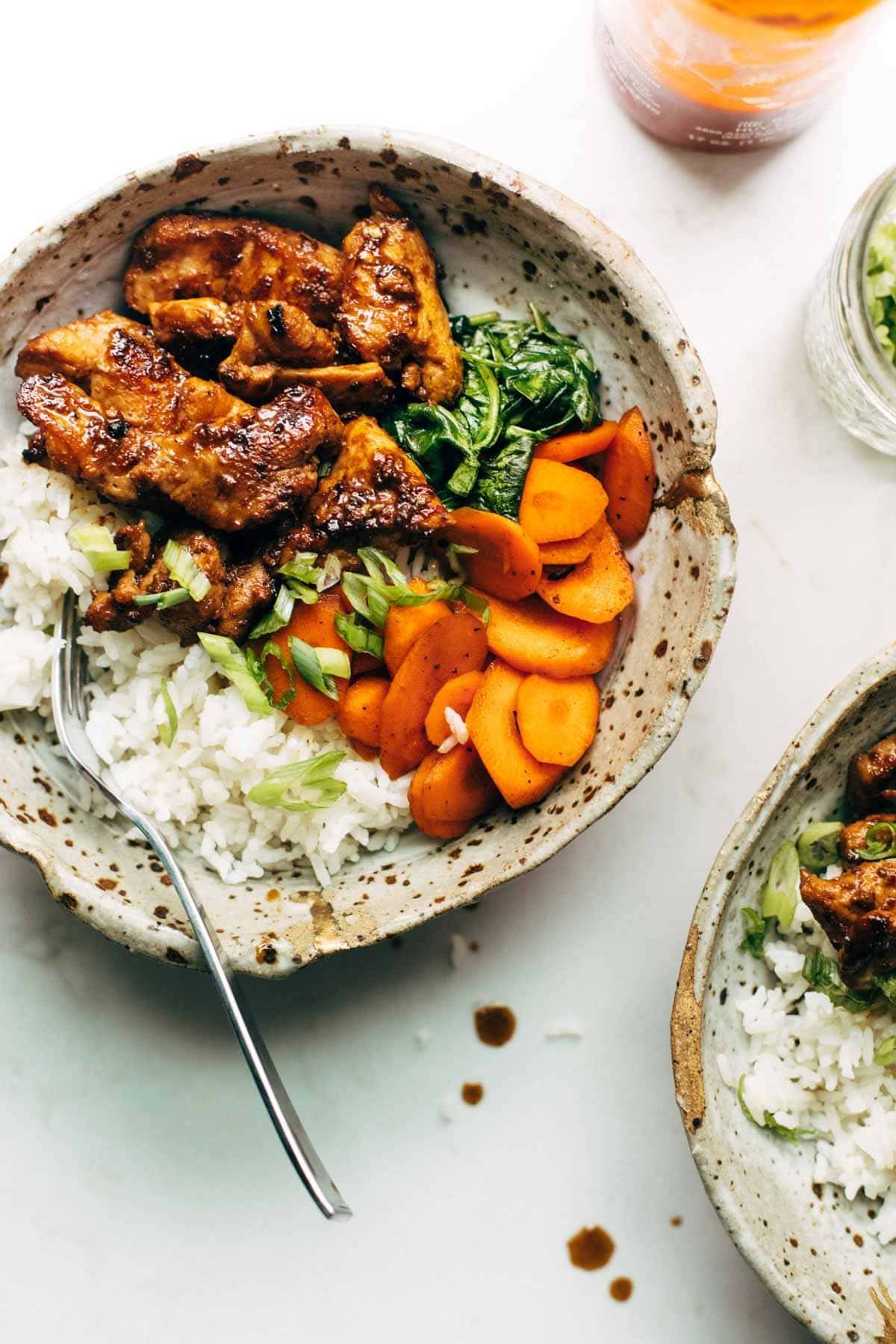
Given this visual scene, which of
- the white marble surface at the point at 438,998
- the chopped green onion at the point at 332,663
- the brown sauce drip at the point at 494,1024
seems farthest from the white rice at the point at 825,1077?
the chopped green onion at the point at 332,663

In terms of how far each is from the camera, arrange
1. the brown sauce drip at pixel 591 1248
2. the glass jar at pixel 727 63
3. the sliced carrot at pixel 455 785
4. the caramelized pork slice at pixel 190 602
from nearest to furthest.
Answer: the glass jar at pixel 727 63, the caramelized pork slice at pixel 190 602, the sliced carrot at pixel 455 785, the brown sauce drip at pixel 591 1248

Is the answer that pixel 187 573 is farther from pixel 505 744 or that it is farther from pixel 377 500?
pixel 505 744

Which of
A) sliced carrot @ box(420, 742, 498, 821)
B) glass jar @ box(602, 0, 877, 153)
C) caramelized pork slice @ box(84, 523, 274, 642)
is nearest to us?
glass jar @ box(602, 0, 877, 153)

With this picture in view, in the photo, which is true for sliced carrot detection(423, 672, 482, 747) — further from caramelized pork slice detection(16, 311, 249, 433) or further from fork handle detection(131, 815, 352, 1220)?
caramelized pork slice detection(16, 311, 249, 433)

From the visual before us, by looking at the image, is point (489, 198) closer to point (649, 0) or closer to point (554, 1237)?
point (649, 0)

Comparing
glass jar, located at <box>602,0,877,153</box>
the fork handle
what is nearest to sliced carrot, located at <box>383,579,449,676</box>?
the fork handle

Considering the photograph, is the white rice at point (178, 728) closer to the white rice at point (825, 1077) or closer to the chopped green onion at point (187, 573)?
the chopped green onion at point (187, 573)
